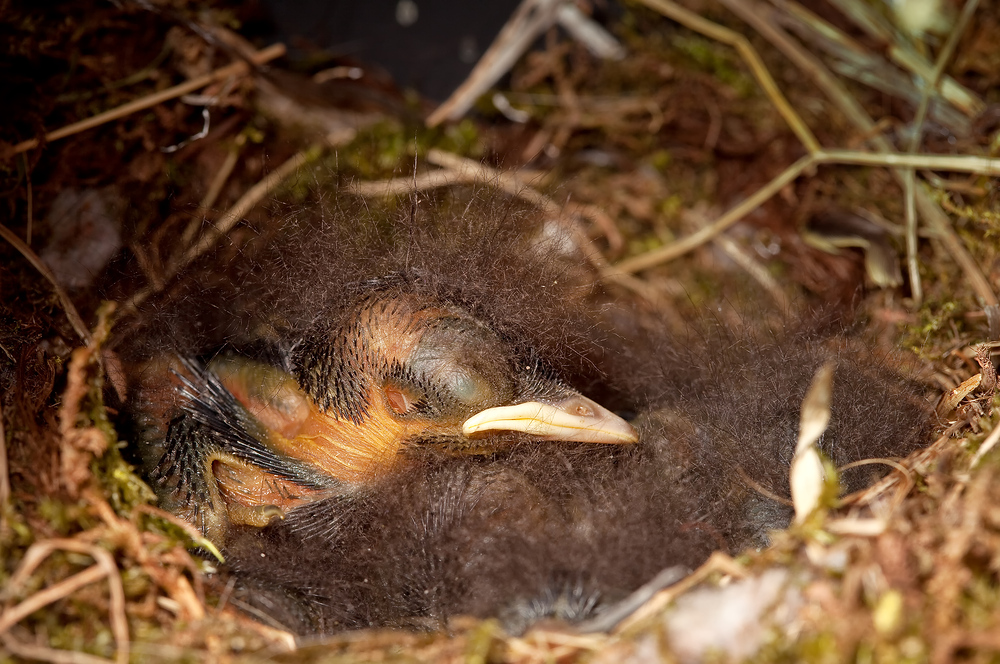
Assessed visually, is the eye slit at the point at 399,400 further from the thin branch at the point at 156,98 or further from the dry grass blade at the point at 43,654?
the thin branch at the point at 156,98

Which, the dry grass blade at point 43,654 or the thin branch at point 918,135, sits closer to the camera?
the dry grass blade at point 43,654

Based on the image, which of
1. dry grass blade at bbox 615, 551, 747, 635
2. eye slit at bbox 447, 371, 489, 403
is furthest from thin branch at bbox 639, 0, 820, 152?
dry grass blade at bbox 615, 551, 747, 635

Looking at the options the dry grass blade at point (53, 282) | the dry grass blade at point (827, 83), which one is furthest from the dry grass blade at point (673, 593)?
the dry grass blade at point (827, 83)

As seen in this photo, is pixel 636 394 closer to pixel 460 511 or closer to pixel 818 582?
pixel 460 511

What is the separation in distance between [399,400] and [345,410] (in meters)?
0.10

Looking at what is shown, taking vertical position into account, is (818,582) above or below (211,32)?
below

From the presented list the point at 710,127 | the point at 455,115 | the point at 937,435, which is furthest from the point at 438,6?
the point at 937,435

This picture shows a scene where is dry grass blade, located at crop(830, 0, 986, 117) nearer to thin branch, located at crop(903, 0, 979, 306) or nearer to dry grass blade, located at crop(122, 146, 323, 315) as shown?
thin branch, located at crop(903, 0, 979, 306)

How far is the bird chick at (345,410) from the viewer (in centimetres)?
102

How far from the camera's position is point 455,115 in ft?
5.55

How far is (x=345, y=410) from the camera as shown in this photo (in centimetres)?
110

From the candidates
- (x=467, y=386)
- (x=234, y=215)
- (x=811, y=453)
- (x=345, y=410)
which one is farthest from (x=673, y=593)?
(x=234, y=215)

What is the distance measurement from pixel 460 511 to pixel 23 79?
1.13 meters

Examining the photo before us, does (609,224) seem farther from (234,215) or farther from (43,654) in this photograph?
(43,654)
